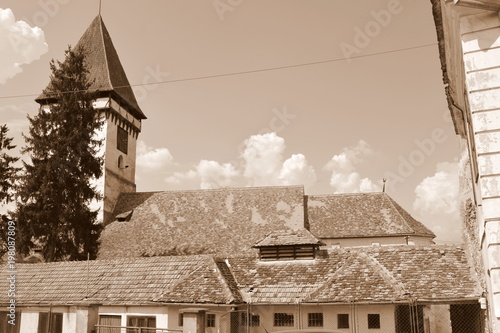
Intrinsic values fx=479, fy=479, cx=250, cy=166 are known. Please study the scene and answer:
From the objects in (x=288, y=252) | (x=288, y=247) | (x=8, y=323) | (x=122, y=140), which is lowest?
(x=8, y=323)

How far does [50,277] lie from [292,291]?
11.8 meters

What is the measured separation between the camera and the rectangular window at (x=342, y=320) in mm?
18453

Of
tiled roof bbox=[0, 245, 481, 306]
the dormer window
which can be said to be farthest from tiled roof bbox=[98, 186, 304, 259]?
tiled roof bbox=[0, 245, 481, 306]

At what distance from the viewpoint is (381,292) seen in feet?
58.4

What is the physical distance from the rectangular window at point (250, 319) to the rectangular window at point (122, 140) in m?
23.6

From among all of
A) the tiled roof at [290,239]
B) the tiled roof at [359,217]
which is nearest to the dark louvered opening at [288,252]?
the tiled roof at [290,239]

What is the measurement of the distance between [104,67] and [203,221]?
16572 mm

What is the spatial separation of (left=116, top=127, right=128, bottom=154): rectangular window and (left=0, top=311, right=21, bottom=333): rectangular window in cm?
1972

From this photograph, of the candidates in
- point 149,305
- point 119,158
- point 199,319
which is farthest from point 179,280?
point 119,158

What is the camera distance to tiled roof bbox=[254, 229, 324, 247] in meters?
21.4

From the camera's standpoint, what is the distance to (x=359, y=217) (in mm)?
32438

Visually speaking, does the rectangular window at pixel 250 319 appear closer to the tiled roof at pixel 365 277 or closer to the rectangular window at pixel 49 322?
the tiled roof at pixel 365 277

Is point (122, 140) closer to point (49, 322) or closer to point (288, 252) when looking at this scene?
point (49, 322)

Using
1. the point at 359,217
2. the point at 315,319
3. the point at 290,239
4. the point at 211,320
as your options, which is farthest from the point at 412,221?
the point at 211,320
